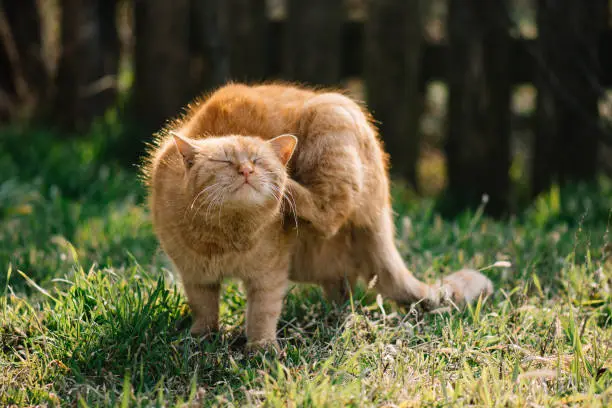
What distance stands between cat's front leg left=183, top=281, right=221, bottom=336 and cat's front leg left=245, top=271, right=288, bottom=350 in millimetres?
167

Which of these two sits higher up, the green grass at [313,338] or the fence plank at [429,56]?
the fence plank at [429,56]

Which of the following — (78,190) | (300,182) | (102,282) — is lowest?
(78,190)

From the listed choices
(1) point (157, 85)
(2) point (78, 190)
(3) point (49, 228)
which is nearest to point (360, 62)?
(1) point (157, 85)

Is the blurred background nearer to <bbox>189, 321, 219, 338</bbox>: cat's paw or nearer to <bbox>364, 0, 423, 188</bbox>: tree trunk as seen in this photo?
<bbox>364, 0, 423, 188</bbox>: tree trunk

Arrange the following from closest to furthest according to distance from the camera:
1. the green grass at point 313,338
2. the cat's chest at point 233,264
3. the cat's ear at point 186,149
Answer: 1. the green grass at point 313,338
2. the cat's ear at point 186,149
3. the cat's chest at point 233,264

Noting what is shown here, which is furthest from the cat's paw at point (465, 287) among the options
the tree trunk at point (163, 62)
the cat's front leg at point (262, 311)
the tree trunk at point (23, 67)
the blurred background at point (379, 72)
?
the tree trunk at point (23, 67)

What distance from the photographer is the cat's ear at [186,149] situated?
249 cm

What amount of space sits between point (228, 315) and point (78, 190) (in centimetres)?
232

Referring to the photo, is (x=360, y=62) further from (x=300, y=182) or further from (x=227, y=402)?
(x=227, y=402)

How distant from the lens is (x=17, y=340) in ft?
9.04

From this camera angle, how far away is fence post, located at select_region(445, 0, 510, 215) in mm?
4988

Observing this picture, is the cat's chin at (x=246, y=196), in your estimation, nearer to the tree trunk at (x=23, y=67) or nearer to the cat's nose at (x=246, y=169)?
the cat's nose at (x=246, y=169)

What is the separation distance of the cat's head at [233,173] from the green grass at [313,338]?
0.53 m

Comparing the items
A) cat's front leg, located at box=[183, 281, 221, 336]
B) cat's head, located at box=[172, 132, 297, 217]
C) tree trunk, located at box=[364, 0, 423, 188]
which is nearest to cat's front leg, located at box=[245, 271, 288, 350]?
cat's front leg, located at box=[183, 281, 221, 336]
